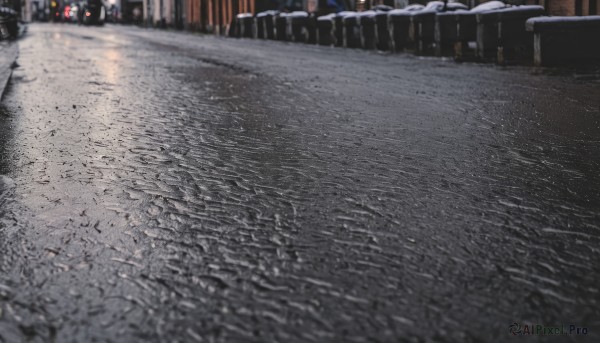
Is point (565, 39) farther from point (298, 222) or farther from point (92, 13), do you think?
point (92, 13)

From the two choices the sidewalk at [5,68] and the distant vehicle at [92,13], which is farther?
the distant vehicle at [92,13]

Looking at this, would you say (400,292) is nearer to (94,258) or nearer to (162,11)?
(94,258)

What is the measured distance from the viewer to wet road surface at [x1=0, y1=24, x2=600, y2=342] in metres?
2.00

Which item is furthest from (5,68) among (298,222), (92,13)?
(92,13)

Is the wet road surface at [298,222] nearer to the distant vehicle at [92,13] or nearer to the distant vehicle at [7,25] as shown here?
the distant vehicle at [7,25]

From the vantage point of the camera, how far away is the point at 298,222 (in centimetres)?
296

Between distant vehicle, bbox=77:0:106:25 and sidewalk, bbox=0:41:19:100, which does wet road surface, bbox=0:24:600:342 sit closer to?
sidewalk, bbox=0:41:19:100

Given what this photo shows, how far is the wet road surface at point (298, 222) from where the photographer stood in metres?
2.00

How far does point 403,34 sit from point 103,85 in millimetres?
10339

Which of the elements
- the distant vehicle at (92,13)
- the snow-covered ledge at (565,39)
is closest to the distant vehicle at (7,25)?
the snow-covered ledge at (565,39)

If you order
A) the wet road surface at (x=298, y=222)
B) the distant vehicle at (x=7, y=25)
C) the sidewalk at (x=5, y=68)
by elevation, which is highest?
the distant vehicle at (x=7, y=25)

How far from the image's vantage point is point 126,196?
3.46 m

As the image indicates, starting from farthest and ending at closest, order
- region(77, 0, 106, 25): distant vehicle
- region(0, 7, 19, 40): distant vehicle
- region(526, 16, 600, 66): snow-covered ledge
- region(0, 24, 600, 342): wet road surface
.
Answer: region(77, 0, 106, 25): distant vehicle
region(0, 7, 19, 40): distant vehicle
region(526, 16, 600, 66): snow-covered ledge
region(0, 24, 600, 342): wet road surface

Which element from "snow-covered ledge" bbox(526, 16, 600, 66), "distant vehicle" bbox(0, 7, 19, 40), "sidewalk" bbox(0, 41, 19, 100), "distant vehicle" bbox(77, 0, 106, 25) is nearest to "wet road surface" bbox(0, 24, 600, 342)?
"sidewalk" bbox(0, 41, 19, 100)
